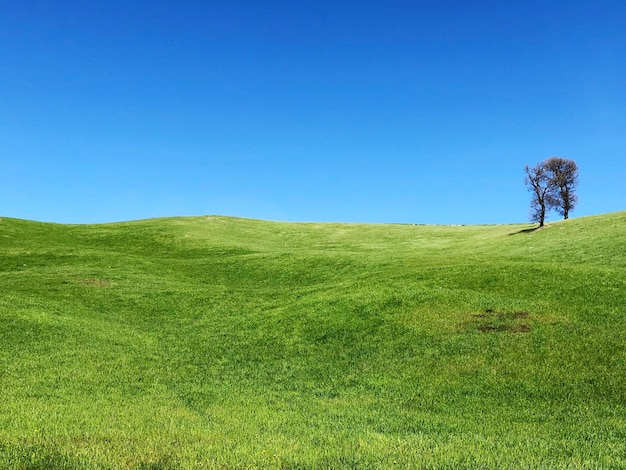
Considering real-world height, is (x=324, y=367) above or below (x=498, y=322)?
below

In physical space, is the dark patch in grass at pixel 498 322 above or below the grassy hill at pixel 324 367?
above

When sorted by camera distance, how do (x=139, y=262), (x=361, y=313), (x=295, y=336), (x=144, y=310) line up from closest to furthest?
(x=295, y=336), (x=361, y=313), (x=144, y=310), (x=139, y=262)

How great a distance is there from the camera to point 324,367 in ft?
76.7

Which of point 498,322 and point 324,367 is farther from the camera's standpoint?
point 498,322

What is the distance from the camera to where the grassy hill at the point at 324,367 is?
38.1ft

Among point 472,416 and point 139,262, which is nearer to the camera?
point 472,416

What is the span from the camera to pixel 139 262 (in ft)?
199

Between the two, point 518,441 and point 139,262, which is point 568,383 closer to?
point 518,441

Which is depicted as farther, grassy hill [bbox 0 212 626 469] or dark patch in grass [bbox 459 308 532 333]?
dark patch in grass [bbox 459 308 532 333]

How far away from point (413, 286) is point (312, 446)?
25184mm

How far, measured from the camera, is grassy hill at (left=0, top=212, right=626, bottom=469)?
457 inches

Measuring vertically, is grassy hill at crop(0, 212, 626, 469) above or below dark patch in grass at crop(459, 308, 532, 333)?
below

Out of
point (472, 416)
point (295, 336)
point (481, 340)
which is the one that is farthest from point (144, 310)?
point (472, 416)

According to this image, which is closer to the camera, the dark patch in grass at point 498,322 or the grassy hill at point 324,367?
the grassy hill at point 324,367
